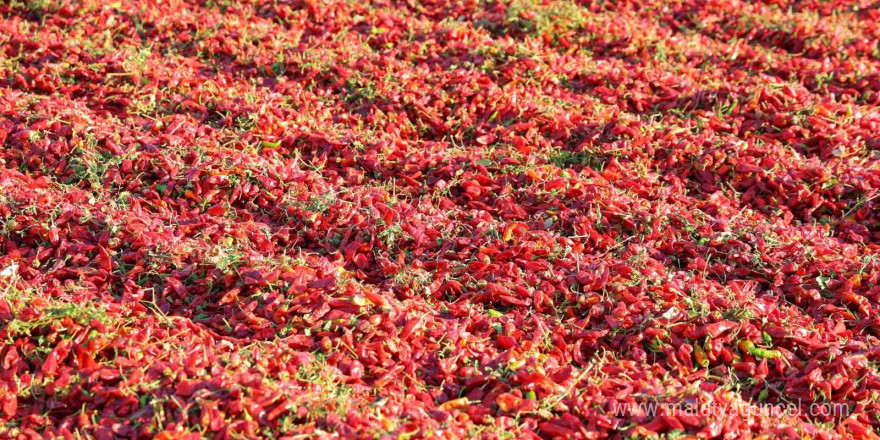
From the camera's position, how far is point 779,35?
6992mm

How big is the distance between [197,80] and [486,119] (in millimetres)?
2007

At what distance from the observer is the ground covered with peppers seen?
3262 mm

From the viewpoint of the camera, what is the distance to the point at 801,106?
5.79 m

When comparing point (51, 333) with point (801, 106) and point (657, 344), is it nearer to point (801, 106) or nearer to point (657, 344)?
point (657, 344)

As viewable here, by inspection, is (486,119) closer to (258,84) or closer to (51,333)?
(258,84)

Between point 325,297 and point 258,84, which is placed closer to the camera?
point 325,297

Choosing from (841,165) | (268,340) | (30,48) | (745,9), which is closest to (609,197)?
(841,165)

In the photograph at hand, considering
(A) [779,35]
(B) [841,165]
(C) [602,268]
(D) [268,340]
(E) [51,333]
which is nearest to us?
(E) [51,333]

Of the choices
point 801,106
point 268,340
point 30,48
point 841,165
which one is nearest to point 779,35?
point 801,106

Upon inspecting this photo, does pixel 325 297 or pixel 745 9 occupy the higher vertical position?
pixel 745 9

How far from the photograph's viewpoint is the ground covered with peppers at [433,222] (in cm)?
326

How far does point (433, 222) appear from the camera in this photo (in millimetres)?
4488

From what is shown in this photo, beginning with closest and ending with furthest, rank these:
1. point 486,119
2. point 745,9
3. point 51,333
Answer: point 51,333 → point 486,119 → point 745,9

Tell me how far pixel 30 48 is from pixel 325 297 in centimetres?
369
